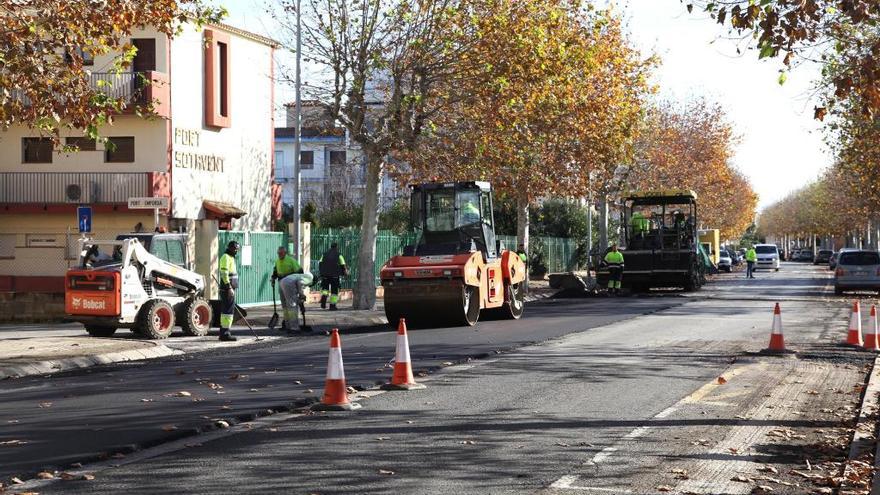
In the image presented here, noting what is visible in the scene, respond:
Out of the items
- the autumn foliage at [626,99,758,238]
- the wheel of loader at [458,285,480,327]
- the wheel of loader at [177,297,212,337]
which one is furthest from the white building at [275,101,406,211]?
the wheel of loader at [177,297,212,337]

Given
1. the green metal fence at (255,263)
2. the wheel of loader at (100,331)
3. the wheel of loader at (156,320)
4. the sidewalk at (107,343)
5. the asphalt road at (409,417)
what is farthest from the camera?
the green metal fence at (255,263)

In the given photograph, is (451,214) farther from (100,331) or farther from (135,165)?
(135,165)

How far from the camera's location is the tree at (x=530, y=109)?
2867cm

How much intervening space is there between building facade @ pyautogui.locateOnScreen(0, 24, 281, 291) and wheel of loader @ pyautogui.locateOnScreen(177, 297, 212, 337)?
14193 mm

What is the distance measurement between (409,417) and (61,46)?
9.45 m

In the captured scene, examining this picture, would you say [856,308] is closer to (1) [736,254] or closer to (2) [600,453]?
(2) [600,453]

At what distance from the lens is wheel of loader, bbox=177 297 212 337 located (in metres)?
22.9

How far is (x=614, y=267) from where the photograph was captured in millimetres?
39781

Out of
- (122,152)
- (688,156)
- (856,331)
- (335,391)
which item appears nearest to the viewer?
(335,391)

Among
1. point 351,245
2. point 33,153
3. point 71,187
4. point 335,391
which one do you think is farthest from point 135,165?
point 335,391

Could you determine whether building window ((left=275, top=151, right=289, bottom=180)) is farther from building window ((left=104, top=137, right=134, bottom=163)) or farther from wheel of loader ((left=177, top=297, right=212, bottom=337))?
wheel of loader ((left=177, top=297, right=212, bottom=337))

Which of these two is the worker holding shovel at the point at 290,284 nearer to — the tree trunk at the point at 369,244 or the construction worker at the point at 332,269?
the tree trunk at the point at 369,244

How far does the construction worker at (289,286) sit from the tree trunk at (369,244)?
6980mm

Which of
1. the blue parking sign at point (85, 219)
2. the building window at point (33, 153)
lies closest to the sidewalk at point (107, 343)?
the blue parking sign at point (85, 219)
